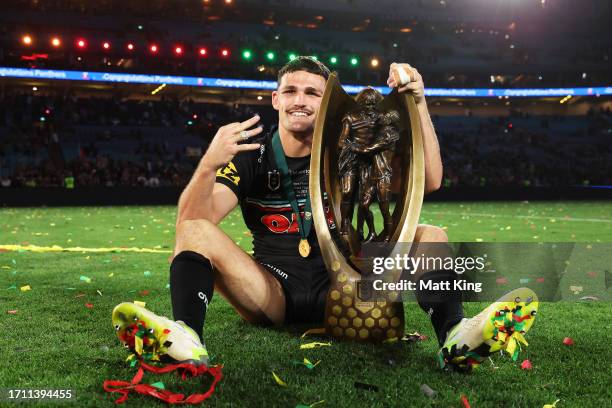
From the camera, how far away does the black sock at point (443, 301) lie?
2.68m

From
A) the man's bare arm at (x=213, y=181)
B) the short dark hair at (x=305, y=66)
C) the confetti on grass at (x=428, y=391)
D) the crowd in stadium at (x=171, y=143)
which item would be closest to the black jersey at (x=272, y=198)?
the man's bare arm at (x=213, y=181)

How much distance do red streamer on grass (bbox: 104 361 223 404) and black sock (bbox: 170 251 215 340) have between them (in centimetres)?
18

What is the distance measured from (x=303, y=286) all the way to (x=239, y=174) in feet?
2.25

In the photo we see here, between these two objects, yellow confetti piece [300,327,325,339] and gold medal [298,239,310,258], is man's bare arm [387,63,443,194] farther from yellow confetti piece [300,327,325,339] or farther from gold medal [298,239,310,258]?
yellow confetti piece [300,327,325,339]

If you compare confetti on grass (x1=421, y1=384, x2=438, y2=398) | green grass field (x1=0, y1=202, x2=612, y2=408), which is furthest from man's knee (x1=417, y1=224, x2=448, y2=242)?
confetti on grass (x1=421, y1=384, x2=438, y2=398)

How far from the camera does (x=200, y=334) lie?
2633 mm

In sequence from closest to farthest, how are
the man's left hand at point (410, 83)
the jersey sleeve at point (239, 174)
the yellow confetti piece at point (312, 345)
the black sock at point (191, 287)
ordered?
the black sock at point (191, 287), the man's left hand at point (410, 83), the yellow confetti piece at point (312, 345), the jersey sleeve at point (239, 174)

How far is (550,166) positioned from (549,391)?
108 ft

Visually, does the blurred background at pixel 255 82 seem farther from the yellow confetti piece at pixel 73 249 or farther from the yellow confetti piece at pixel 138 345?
the yellow confetti piece at pixel 138 345

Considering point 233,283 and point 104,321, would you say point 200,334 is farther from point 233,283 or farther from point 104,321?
point 104,321

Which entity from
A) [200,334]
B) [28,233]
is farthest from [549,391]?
[28,233]

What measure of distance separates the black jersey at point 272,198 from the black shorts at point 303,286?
3 cm

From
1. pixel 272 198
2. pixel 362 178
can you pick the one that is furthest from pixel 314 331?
pixel 362 178

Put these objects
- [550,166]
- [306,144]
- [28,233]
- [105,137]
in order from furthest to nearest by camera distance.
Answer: [550,166] → [105,137] → [28,233] → [306,144]
